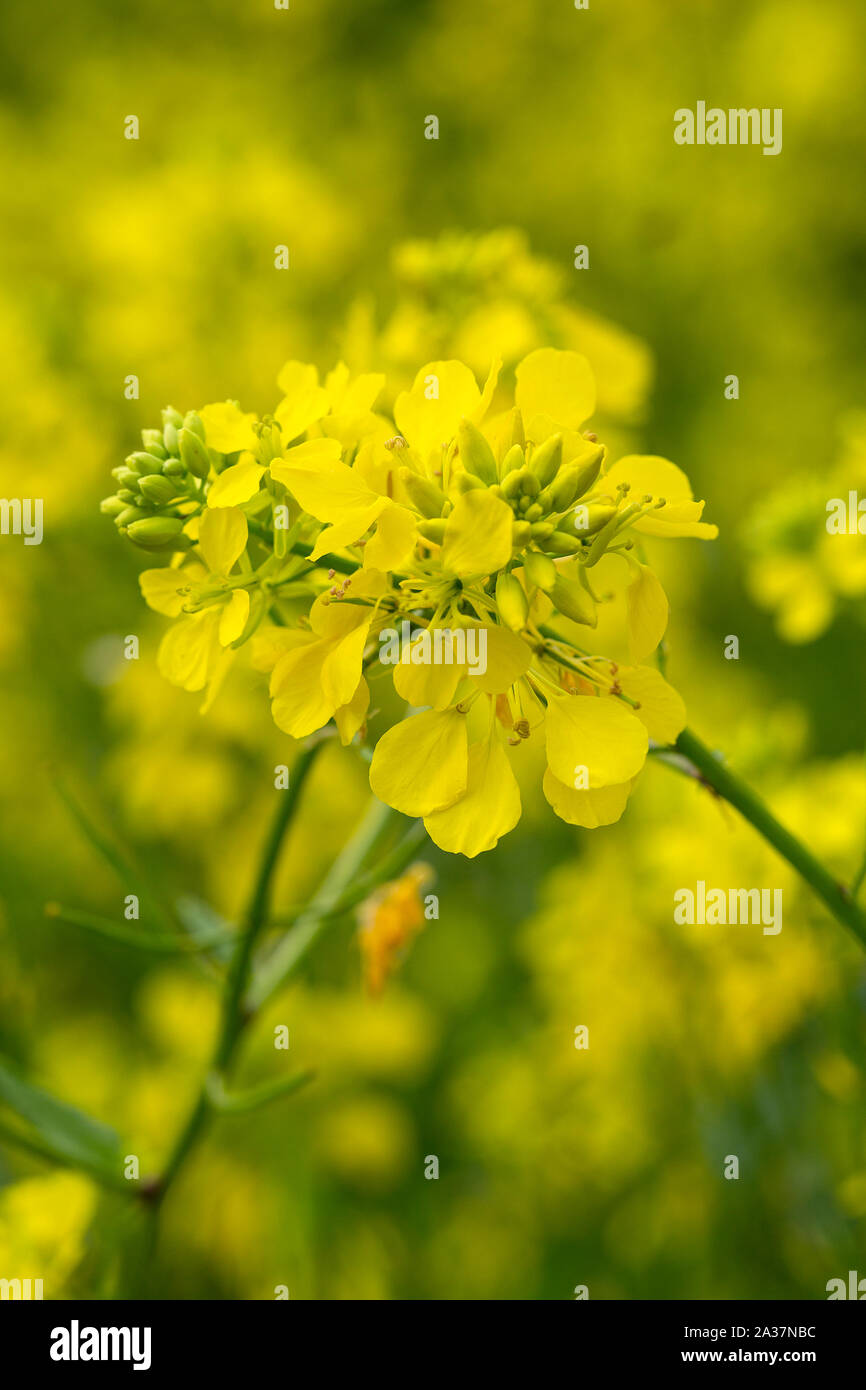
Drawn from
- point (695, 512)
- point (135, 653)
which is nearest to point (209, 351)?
point (135, 653)

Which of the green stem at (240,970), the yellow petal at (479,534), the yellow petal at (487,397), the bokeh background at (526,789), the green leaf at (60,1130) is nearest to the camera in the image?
the yellow petal at (479,534)

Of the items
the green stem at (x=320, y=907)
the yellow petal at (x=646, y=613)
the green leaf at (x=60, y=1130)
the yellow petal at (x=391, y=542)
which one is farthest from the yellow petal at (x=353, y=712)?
the green leaf at (x=60, y=1130)

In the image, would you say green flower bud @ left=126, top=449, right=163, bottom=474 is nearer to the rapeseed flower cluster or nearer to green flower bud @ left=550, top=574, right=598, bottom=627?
the rapeseed flower cluster

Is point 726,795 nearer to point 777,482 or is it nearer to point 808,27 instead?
point 777,482

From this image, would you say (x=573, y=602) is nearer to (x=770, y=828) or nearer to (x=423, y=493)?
(x=423, y=493)

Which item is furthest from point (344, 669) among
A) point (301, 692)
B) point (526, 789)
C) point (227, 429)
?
point (526, 789)

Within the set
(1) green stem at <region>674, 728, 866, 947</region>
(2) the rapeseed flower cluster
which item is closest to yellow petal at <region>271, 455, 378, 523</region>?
(2) the rapeseed flower cluster

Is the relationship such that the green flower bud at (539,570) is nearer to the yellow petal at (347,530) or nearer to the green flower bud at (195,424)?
the yellow petal at (347,530)
